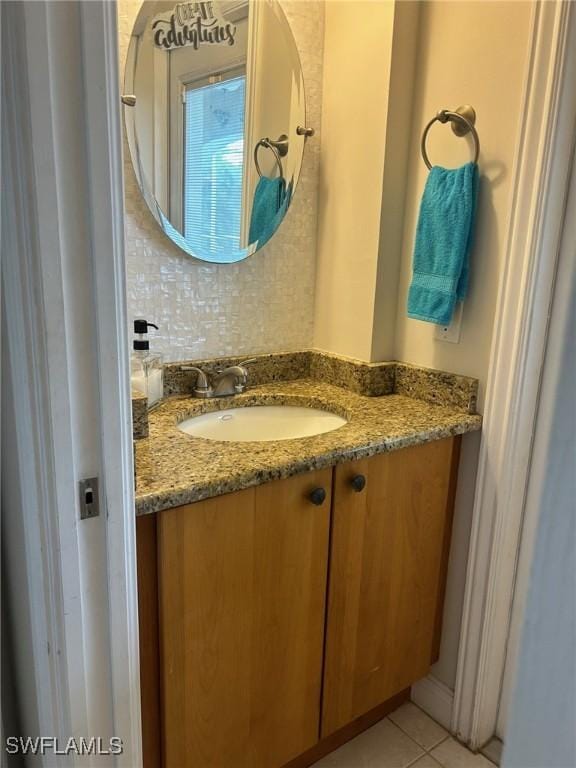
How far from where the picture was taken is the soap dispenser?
1231mm

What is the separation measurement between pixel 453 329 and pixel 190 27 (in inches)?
38.4

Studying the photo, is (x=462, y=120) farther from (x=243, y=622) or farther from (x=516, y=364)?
(x=243, y=622)

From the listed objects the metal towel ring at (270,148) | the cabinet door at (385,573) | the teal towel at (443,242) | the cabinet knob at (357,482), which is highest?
the metal towel ring at (270,148)

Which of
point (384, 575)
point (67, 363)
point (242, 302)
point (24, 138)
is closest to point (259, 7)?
point (242, 302)

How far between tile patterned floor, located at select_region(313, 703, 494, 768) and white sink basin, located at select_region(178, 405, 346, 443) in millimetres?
858

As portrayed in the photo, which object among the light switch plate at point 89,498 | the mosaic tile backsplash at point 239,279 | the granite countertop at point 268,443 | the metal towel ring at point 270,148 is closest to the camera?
the light switch plate at point 89,498

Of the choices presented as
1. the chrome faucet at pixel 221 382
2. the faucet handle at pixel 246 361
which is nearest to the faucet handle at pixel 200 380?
the chrome faucet at pixel 221 382

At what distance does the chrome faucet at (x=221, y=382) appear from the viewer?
4.70 feet

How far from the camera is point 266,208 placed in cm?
150

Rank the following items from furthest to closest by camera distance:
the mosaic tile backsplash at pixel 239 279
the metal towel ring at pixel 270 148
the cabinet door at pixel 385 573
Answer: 1. the metal towel ring at pixel 270 148
2. the mosaic tile backsplash at pixel 239 279
3. the cabinet door at pixel 385 573

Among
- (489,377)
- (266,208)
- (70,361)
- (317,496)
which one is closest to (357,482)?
(317,496)

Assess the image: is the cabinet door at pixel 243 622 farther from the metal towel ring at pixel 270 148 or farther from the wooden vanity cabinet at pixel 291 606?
the metal towel ring at pixel 270 148

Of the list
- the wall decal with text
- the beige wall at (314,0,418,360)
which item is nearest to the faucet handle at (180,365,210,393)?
the beige wall at (314,0,418,360)

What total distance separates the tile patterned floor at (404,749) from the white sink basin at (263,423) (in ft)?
2.82
